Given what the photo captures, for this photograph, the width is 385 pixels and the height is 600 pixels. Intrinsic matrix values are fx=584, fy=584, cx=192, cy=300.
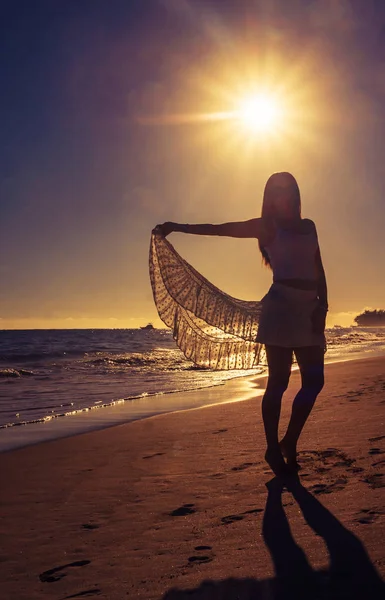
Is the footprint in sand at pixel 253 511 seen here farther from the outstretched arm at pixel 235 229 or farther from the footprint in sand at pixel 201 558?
the outstretched arm at pixel 235 229

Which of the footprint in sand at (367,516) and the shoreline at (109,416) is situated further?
the shoreline at (109,416)

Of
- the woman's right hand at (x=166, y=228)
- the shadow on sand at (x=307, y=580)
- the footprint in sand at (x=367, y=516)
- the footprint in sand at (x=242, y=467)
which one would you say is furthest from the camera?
the woman's right hand at (x=166, y=228)

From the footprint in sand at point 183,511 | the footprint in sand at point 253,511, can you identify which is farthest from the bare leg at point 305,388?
the footprint in sand at point 183,511

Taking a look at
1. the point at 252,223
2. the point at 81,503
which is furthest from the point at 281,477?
the point at 252,223

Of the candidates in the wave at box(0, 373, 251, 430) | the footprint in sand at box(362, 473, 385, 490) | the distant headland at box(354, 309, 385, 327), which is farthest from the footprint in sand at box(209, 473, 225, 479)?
the distant headland at box(354, 309, 385, 327)

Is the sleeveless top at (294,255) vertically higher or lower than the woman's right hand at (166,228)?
lower

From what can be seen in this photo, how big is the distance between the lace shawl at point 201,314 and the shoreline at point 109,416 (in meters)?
2.40

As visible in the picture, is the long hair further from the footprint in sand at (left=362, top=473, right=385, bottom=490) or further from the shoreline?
the shoreline

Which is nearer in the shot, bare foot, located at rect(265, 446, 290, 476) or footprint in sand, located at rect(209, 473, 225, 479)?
bare foot, located at rect(265, 446, 290, 476)

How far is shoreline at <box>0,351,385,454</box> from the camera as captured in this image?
680 centimetres

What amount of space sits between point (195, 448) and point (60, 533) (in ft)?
7.42

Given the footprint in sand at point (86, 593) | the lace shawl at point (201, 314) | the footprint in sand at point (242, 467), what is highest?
the lace shawl at point (201, 314)

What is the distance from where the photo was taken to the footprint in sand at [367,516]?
2.88 meters

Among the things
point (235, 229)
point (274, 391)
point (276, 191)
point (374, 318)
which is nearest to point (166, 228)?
point (235, 229)
